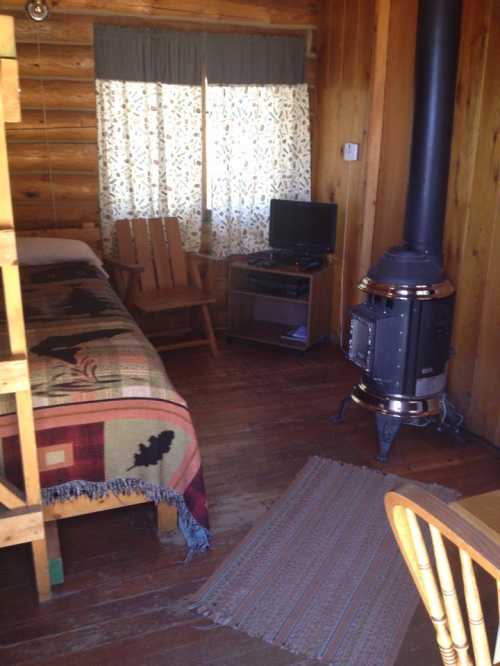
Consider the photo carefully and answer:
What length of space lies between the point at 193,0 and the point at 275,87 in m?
0.80

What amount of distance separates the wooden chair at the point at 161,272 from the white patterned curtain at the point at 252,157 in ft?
1.23

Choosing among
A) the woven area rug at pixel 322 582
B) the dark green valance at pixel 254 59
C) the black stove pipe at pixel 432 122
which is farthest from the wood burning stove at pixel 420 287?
the dark green valance at pixel 254 59

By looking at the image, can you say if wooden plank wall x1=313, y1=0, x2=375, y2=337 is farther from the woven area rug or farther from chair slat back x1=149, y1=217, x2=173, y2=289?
the woven area rug

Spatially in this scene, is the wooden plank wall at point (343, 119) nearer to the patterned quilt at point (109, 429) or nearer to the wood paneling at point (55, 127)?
the wood paneling at point (55, 127)

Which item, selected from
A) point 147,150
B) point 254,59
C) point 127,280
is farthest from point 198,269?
point 254,59

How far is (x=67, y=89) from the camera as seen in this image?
427 centimetres

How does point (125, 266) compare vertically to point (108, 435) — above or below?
above

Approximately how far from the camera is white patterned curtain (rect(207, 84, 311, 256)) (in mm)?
4699

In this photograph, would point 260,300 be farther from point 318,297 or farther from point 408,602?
point 408,602

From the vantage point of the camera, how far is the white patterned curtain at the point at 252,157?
4.70 m

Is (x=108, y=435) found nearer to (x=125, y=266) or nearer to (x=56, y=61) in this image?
(x=125, y=266)

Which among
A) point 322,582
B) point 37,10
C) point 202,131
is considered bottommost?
point 322,582

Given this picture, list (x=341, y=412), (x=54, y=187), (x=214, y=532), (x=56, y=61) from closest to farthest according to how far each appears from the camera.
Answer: (x=214, y=532) < (x=341, y=412) < (x=56, y=61) < (x=54, y=187)

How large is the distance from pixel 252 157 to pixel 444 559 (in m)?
4.16
